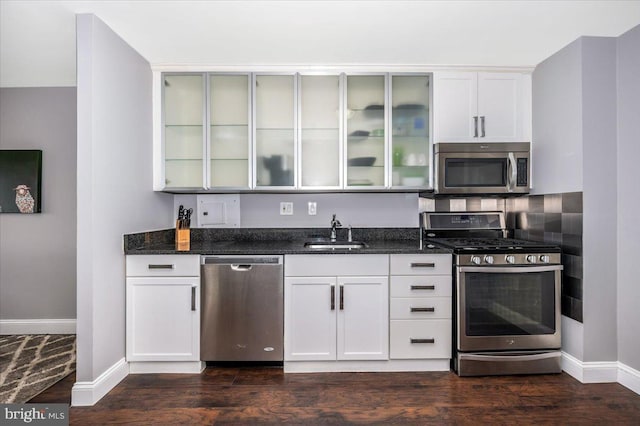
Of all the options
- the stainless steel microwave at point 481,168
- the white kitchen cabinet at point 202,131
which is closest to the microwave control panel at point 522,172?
the stainless steel microwave at point 481,168

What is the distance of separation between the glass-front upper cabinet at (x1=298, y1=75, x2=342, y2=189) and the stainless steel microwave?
0.82m

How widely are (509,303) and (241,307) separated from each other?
1904mm

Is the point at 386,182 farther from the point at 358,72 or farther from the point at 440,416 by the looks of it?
the point at 440,416

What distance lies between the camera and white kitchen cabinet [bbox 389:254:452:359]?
8.54ft

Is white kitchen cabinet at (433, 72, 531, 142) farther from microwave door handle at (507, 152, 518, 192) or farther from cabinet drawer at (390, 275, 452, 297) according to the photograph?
cabinet drawer at (390, 275, 452, 297)

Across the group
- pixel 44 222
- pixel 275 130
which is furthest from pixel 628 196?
pixel 44 222

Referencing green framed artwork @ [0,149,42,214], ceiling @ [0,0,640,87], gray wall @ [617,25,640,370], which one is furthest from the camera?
green framed artwork @ [0,149,42,214]

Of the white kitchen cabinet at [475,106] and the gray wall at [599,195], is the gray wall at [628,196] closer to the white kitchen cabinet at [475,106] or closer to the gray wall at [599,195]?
the gray wall at [599,195]

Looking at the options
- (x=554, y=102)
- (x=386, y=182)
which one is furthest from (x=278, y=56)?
(x=554, y=102)

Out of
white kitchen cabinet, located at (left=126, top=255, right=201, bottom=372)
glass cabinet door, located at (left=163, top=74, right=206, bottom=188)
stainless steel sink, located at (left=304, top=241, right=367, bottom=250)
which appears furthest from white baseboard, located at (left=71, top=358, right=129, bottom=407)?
stainless steel sink, located at (left=304, top=241, right=367, bottom=250)

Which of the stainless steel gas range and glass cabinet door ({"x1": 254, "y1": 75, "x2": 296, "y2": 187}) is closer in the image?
the stainless steel gas range

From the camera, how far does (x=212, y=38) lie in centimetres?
249

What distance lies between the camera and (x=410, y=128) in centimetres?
295

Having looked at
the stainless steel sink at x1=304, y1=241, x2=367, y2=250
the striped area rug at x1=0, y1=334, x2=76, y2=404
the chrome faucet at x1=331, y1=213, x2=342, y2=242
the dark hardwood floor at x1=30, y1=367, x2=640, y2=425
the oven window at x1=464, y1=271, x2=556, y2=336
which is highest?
the chrome faucet at x1=331, y1=213, x2=342, y2=242
